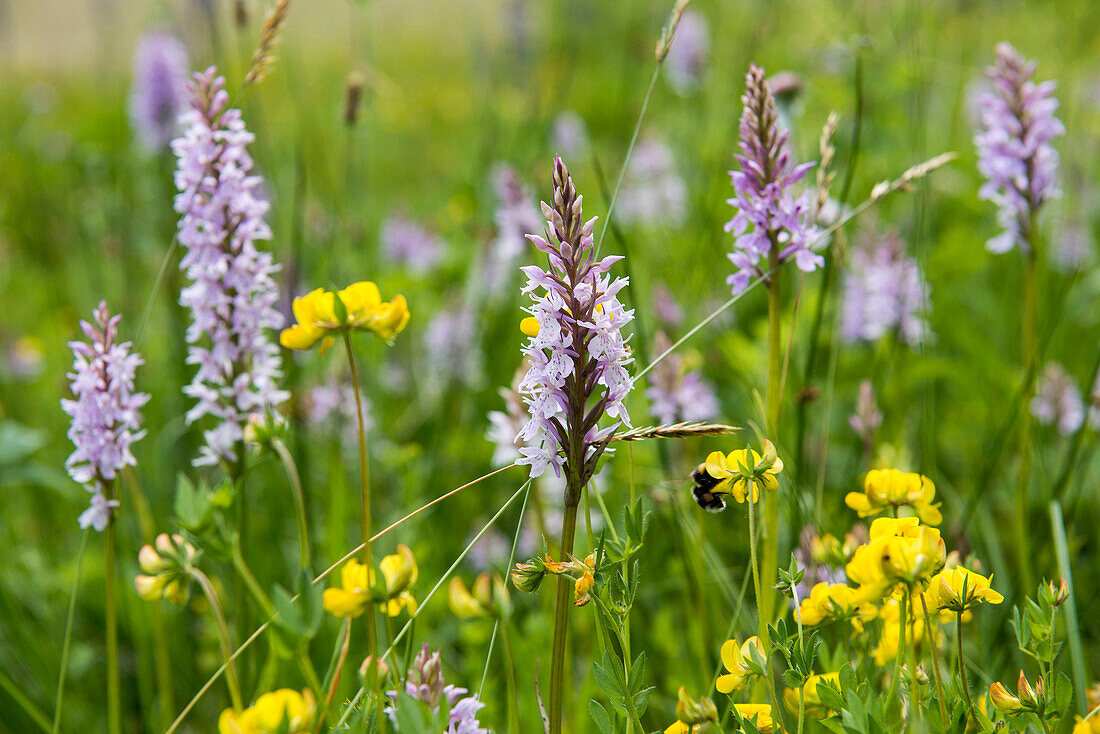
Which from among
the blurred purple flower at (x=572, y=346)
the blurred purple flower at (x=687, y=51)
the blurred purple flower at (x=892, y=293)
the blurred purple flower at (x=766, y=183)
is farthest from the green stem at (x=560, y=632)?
the blurred purple flower at (x=687, y=51)

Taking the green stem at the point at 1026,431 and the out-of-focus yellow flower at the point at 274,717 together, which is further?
the green stem at the point at 1026,431

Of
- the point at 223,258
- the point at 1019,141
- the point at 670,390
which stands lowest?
the point at 670,390

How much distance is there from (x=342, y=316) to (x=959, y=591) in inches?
30.2

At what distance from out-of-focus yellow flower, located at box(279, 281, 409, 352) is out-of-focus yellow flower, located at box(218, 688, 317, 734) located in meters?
0.39

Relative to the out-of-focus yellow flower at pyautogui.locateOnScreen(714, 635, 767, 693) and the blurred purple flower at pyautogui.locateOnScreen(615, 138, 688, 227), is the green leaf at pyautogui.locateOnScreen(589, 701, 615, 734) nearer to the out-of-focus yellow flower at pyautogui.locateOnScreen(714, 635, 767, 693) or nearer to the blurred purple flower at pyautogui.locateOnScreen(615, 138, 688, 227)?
the out-of-focus yellow flower at pyautogui.locateOnScreen(714, 635, 767, 693)

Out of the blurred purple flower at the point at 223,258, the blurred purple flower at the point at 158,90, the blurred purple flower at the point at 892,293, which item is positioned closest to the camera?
the blurred purple flower at the point at 223,258

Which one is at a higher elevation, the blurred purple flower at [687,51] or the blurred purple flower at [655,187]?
the blurred purple flower at [687,51]

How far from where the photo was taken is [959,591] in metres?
0.95

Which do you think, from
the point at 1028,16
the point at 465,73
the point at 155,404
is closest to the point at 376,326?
the point at 155,404

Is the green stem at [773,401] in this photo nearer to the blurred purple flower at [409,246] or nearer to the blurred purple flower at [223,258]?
the blurred purple flower at [223,258]

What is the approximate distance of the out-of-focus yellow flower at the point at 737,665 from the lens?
3.08 ft

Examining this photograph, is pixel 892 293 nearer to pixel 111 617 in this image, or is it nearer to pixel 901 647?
pixel 901 647

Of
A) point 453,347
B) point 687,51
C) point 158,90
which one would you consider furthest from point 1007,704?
point 158,90

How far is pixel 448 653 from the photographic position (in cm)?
204
